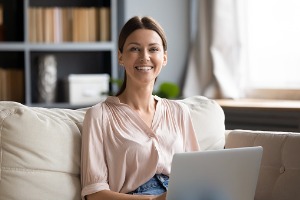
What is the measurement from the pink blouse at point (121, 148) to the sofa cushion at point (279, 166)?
13.1 inches

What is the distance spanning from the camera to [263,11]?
13.0 ft

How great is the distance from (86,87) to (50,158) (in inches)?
89.8

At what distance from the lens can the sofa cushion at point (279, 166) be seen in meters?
2.15

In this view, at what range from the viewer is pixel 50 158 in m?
1.89

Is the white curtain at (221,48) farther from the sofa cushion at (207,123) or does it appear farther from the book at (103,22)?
the sofa cushion at (207,123)

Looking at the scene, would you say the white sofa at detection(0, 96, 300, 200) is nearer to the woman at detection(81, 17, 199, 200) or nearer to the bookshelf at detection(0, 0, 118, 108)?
the woman at detection(81, 17, 199, 200)

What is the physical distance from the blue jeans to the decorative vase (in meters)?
2.24

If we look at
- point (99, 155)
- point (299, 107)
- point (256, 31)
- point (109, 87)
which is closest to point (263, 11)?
point (256, 31)

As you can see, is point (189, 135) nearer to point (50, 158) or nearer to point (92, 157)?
point (92, 157)

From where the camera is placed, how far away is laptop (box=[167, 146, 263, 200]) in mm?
1633

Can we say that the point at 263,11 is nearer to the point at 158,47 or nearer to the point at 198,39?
the point at 198,39

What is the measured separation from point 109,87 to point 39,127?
242 cm

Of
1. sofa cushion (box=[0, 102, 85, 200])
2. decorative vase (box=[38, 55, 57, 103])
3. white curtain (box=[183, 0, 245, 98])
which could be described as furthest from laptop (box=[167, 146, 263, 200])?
decorative vase (box=[38, 55, 57, 103])

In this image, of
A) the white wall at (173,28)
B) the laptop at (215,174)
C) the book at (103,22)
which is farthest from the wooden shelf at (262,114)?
the laptop at (215,174)
